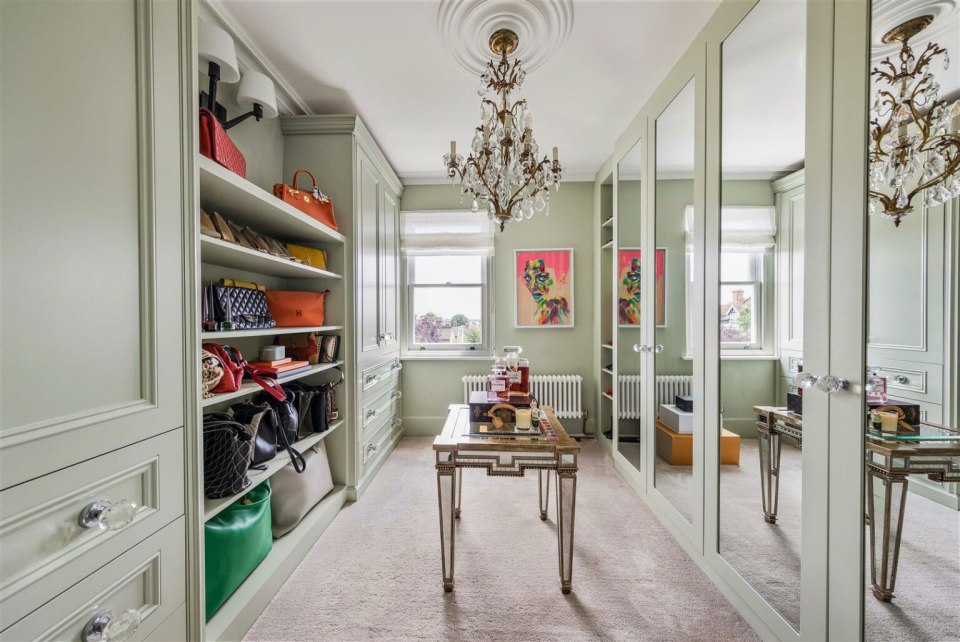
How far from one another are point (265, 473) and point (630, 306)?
8.47 ft

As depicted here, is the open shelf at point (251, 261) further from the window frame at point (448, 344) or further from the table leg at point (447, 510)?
the window frame at point (448, 344)

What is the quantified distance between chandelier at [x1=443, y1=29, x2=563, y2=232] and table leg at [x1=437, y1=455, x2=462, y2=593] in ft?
4.47

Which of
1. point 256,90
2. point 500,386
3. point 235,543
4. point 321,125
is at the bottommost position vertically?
point 235,543

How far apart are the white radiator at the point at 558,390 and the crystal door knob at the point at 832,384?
2567mm

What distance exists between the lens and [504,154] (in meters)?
1.84

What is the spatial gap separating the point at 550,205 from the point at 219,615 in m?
3.82

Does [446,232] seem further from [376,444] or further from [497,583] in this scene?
[497,583]

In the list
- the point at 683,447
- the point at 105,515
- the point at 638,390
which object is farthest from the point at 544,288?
the point at 105,515

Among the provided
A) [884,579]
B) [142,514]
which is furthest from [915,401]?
[142,514]

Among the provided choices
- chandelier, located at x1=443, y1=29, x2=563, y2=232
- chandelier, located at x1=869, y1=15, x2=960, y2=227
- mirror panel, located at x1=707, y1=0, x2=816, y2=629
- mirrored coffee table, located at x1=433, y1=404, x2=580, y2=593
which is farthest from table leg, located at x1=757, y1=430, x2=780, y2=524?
chandelier, located at x1=443, y1=29, x2=563, y2=232

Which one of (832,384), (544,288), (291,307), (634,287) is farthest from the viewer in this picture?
(544,288)

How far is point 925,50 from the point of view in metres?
0.87

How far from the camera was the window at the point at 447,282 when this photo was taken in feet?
12.3

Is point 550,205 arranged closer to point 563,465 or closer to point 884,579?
point 563,465
